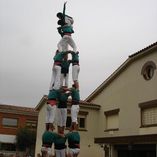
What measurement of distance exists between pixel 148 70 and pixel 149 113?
270 centimetres

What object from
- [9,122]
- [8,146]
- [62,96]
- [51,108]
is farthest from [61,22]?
[8,146]

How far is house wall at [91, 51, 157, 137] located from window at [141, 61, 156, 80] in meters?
0.24

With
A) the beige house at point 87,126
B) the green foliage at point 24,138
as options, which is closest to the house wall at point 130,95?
the beige house at point 87,126

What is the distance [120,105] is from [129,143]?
12.9 ft

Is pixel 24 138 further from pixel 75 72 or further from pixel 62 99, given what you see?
pixel 75 72

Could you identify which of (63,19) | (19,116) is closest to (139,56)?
(63,19)

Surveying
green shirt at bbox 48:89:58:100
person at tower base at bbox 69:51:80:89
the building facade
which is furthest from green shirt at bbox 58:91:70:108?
the building facade

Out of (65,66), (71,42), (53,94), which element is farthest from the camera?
(71,42)

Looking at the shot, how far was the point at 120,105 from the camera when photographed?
22719mm

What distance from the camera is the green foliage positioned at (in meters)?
37.8

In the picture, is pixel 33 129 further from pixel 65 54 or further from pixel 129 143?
pixel 65 54

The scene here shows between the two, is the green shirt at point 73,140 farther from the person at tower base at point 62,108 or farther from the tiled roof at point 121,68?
the tiled roof at point 121,68

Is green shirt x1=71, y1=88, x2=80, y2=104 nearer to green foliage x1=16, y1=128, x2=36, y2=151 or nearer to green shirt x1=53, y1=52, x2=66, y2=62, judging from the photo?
green shirt x1=53, y1=52, x2=66, y2=62

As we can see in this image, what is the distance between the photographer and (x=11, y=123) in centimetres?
3919
